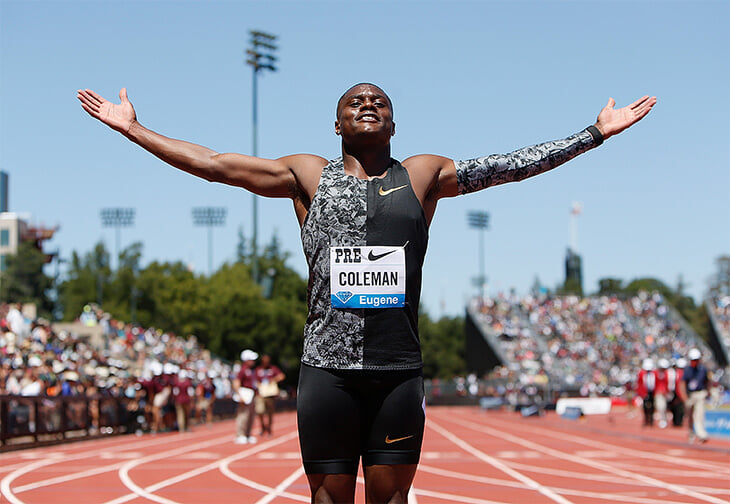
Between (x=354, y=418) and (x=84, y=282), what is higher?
(x=84, y=282)

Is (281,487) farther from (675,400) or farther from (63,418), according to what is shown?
(675,400)

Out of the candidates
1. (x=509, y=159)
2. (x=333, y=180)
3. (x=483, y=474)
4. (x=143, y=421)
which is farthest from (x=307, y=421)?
(x=143, y=421)

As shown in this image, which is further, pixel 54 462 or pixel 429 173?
pixel 54 462

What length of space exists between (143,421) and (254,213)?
26.7 metres

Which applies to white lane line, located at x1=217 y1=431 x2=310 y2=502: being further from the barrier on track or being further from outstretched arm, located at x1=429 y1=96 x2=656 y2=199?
outstretched arm, located at x1=429 y1=96 x2=656 y2=199

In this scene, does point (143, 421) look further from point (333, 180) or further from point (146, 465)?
point (333, 180)

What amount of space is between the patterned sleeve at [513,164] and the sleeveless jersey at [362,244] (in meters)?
0.35

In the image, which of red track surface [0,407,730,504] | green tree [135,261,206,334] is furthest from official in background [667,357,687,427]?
green tree [135,261,206,334]

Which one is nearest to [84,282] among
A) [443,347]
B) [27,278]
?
[27,278]

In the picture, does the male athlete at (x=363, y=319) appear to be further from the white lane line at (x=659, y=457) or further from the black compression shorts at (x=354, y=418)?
the white lane line at (x=659, y=457)

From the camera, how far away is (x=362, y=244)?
3.53 m

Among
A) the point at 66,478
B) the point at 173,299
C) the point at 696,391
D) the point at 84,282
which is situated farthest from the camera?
the point at 84,282

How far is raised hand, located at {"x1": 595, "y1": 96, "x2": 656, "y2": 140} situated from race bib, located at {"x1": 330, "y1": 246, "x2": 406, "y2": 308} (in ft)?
4.07

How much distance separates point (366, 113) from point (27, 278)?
3011 inches
